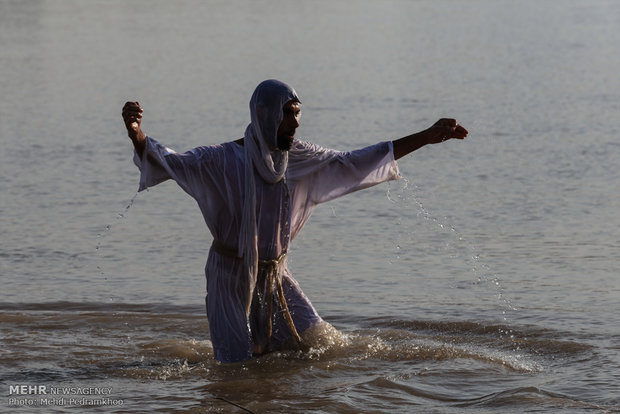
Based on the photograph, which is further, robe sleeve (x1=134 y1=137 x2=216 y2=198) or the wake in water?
the wake in water

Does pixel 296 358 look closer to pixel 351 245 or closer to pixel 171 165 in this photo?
pixel 171 165

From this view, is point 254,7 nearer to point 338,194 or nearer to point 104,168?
point 104,168

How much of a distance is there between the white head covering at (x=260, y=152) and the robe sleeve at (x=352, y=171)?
0.28 meters

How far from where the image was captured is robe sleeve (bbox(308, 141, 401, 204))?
6.32m

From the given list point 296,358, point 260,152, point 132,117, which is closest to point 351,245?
point 296,358

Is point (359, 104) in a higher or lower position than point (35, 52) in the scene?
lower

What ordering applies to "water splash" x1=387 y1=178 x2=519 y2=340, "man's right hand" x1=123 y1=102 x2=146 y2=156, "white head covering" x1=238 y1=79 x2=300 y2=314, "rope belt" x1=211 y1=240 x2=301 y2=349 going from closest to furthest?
"man's right hand" x1=123 y1=102 x2=146 y2=156, "white head covering" x1=238 y1=79 x2=300 y2=314, "rope belt" x1=211 y1=240 x2=301 y2=349, "water splash" x1=387 y1=178 x2=519 y2=340

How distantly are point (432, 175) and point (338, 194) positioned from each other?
6066mm

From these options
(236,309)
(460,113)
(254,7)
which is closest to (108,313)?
(236,309)

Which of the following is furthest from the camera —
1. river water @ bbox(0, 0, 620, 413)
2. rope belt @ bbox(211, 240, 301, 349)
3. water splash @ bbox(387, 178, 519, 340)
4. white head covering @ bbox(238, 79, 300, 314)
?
water splash @ bbox(387, 178, 519, 340)

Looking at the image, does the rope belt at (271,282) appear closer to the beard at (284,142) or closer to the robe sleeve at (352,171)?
the robe sleeve at (352,171)

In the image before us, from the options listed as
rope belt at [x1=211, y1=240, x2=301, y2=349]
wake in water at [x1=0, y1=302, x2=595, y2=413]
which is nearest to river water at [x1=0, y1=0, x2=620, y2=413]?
wake in water at [x1=0, y1=302, x2=595, y2=413]

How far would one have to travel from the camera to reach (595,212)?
1059 cm

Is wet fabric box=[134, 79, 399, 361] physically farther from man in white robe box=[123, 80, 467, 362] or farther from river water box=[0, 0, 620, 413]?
river water box=[0, 0, 620, 413]
